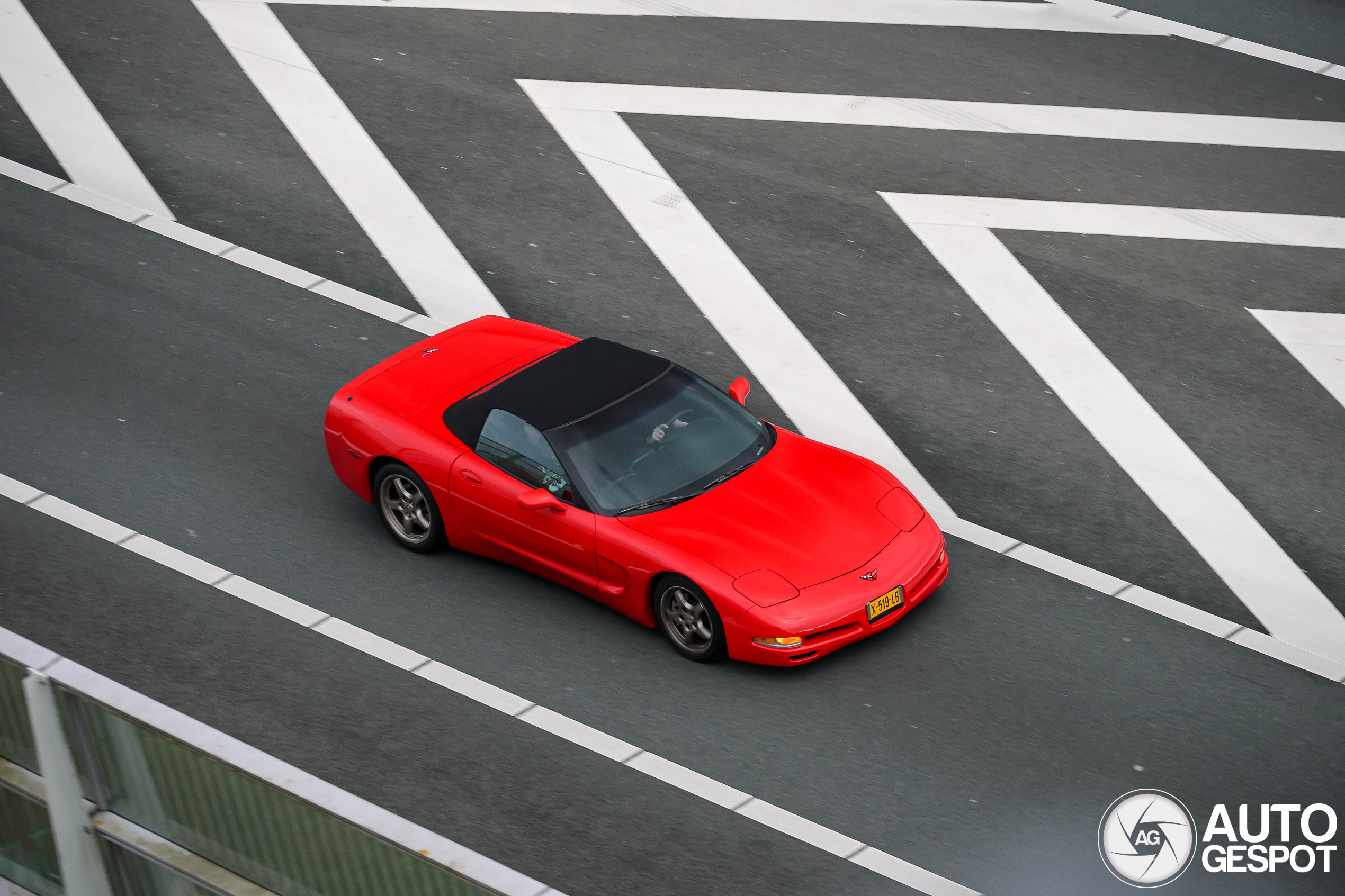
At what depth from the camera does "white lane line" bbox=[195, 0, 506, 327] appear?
43.4 ft

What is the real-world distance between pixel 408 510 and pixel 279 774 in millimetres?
5506

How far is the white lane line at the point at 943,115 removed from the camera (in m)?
15.7

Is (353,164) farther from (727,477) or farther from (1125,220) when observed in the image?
(1125,220)

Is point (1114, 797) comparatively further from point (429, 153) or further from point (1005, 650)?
point (429, 153)

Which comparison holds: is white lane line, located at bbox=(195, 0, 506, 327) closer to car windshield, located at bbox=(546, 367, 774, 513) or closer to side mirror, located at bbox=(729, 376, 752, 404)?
side mirror, located at bbox=(729, 376, 752, 404)

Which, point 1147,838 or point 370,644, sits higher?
point 370,644

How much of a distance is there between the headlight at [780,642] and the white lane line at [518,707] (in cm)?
87

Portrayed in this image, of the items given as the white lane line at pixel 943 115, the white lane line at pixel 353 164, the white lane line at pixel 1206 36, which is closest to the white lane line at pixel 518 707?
the white lane line at pixel 353 164

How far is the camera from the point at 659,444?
31.8 ft

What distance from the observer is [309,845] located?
4.88 meters

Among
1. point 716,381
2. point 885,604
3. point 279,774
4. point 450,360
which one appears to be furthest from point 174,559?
point 279,774

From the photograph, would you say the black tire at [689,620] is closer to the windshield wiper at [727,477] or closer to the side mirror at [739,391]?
the windshield wiper at [727,477]

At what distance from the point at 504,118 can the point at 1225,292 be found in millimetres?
7282

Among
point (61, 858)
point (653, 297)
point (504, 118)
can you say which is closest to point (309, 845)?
point (61, 858)
